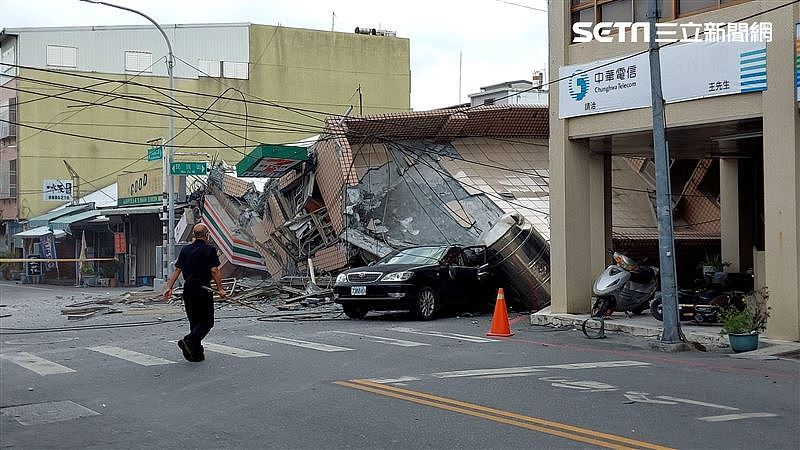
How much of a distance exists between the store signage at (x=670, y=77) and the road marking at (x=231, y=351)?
7.53m

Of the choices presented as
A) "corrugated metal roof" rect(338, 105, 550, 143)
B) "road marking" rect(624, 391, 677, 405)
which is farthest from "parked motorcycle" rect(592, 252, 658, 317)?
"corrugated metal roof" rect(338, 105, 550, 143)

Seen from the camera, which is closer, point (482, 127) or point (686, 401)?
point (686, 401)

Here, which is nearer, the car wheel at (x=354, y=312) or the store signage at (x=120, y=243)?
the car wheel at (x=354, y=312)

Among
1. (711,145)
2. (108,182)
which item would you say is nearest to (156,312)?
(711,145)

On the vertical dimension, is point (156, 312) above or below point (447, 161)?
below

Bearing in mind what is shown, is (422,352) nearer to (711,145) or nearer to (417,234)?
(711,145)

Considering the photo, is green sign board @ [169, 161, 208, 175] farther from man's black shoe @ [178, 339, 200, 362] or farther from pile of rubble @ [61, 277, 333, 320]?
man's black shoe @ [178, 339, 200, 362]

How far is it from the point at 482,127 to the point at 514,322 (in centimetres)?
913

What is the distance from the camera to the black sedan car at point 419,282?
1781cm

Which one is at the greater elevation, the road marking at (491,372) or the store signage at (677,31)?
the store signage at (677,31)

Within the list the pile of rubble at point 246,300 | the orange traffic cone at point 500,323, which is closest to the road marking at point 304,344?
the orange traffic cone at point 500,323

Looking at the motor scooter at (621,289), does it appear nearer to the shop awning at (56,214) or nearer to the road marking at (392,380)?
the road marking at (392,380)

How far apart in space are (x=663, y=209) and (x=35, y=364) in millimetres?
8929

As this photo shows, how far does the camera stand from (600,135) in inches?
646
